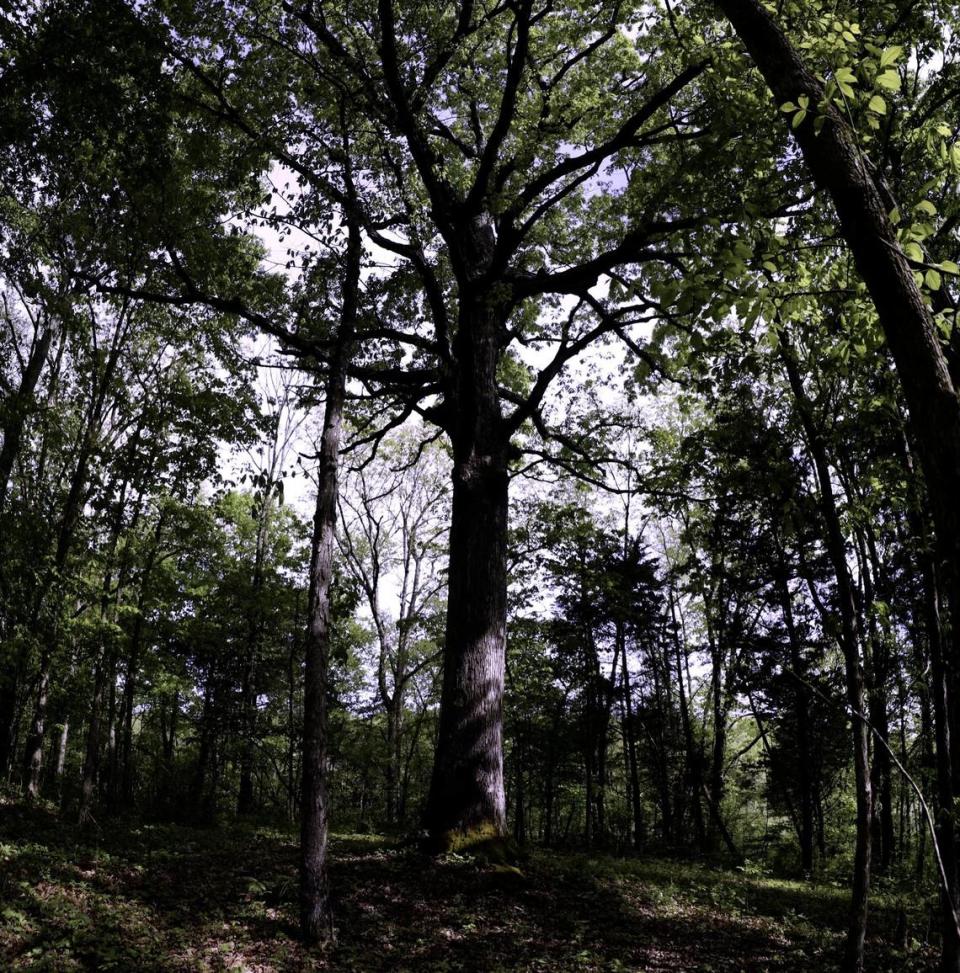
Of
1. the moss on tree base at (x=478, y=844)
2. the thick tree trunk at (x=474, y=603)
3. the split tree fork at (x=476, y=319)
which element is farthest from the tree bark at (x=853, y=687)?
the thick tree trunk at (x=474, y=603)

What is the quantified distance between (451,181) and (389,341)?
107 inches

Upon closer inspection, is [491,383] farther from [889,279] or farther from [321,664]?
[889,279]

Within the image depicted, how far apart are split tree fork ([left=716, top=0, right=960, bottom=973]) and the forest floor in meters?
4.93

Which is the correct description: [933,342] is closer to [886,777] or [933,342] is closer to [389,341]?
[389,341]

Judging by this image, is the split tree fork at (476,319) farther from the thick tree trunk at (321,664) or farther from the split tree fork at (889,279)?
the split tree fork at (889,279)

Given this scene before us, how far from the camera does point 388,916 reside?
6.10m

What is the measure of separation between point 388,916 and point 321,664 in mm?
2433

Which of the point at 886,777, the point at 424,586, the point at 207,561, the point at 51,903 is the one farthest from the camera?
the point at 424,586

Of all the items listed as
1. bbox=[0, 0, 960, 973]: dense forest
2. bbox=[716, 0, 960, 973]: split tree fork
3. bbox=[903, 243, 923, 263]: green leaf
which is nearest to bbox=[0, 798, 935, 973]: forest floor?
bbox=[0, 0, 960, 973]: dense forest

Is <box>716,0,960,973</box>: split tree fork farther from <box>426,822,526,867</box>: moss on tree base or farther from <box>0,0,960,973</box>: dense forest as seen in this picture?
<box>426,822,526,867</box>: moss on tree base

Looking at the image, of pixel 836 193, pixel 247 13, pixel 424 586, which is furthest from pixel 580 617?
pixel 836 193

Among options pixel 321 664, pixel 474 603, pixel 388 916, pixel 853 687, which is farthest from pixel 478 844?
pixel 853 687

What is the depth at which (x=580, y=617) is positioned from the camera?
62.8 ft

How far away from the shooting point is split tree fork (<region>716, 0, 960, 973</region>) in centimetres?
189
